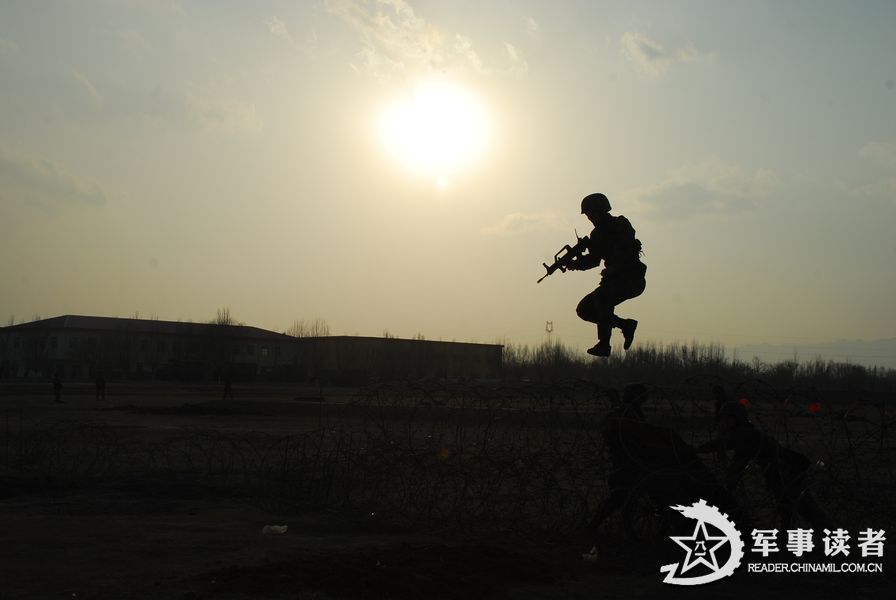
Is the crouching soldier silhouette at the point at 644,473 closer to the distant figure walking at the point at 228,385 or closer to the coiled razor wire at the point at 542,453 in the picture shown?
the coiled razor wire at the point at 542,453

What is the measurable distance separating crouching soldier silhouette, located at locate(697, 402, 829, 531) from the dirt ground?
2.23ft

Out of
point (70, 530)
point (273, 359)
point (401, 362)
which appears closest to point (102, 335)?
point (273, 359)

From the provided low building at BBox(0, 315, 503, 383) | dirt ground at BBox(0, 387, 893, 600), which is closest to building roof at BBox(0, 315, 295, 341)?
low building at BBox(0, 315, 503, 383)

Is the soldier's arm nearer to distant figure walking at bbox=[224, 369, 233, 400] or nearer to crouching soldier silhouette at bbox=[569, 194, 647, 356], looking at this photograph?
crouching soldier silhouette at bbox=[569, 194, 647, 356]

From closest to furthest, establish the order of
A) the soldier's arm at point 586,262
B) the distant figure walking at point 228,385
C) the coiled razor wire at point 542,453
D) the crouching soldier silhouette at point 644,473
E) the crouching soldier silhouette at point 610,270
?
the crouching soldier silhouette at point 644,473, the coiled razor wire at point 542,453, the crouching soldier silhouette at point 610,270, the soldier's arm at point 586,262, the distant figure walking at point 228,385

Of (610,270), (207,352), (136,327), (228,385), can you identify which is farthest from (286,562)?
(136,327)

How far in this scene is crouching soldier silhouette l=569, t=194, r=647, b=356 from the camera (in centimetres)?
974

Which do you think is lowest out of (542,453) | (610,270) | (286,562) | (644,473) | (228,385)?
(286,562)

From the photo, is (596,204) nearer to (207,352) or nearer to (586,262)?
(586,262)

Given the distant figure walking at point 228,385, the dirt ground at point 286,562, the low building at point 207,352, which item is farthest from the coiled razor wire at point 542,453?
the low building at point 207,352

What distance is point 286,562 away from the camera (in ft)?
26.6

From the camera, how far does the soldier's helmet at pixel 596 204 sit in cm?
991

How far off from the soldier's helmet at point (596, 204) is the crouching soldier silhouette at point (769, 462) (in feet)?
8.96

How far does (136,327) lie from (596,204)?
357 feet
